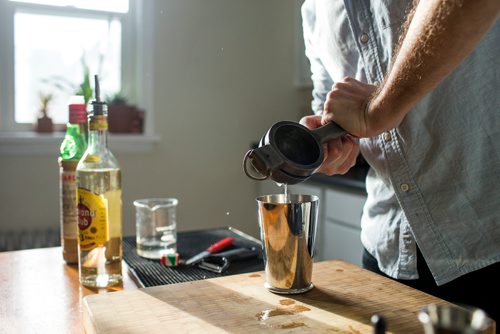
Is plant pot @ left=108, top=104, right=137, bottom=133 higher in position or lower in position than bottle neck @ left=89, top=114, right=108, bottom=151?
higher

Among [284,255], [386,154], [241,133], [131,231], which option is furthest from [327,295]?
[241,133]

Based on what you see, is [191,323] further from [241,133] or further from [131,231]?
[241,133]

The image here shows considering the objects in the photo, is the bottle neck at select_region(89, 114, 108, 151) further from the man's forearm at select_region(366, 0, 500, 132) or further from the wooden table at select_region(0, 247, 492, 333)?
the man's forearm at select_region(366, 0, 500, 132)

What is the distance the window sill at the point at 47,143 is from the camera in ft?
7.20

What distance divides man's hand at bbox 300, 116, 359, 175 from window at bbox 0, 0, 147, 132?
A: 68.2 inches

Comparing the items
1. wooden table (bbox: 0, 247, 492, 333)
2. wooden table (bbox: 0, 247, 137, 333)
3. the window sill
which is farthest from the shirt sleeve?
the window sill

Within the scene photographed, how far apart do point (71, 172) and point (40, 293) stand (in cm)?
22

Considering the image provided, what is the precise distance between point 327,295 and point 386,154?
1.03 ft

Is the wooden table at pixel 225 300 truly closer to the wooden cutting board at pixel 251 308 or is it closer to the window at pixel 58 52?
the wooden cutting board at pixel 251 308

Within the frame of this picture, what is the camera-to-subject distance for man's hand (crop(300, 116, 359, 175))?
0.84 m

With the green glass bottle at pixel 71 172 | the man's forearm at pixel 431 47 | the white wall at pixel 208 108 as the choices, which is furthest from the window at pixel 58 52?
the man's forearm at pixel 431 47

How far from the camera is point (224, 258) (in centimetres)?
91

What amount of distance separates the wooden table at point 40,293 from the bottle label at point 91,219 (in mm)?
76

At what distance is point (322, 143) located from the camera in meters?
0.74
